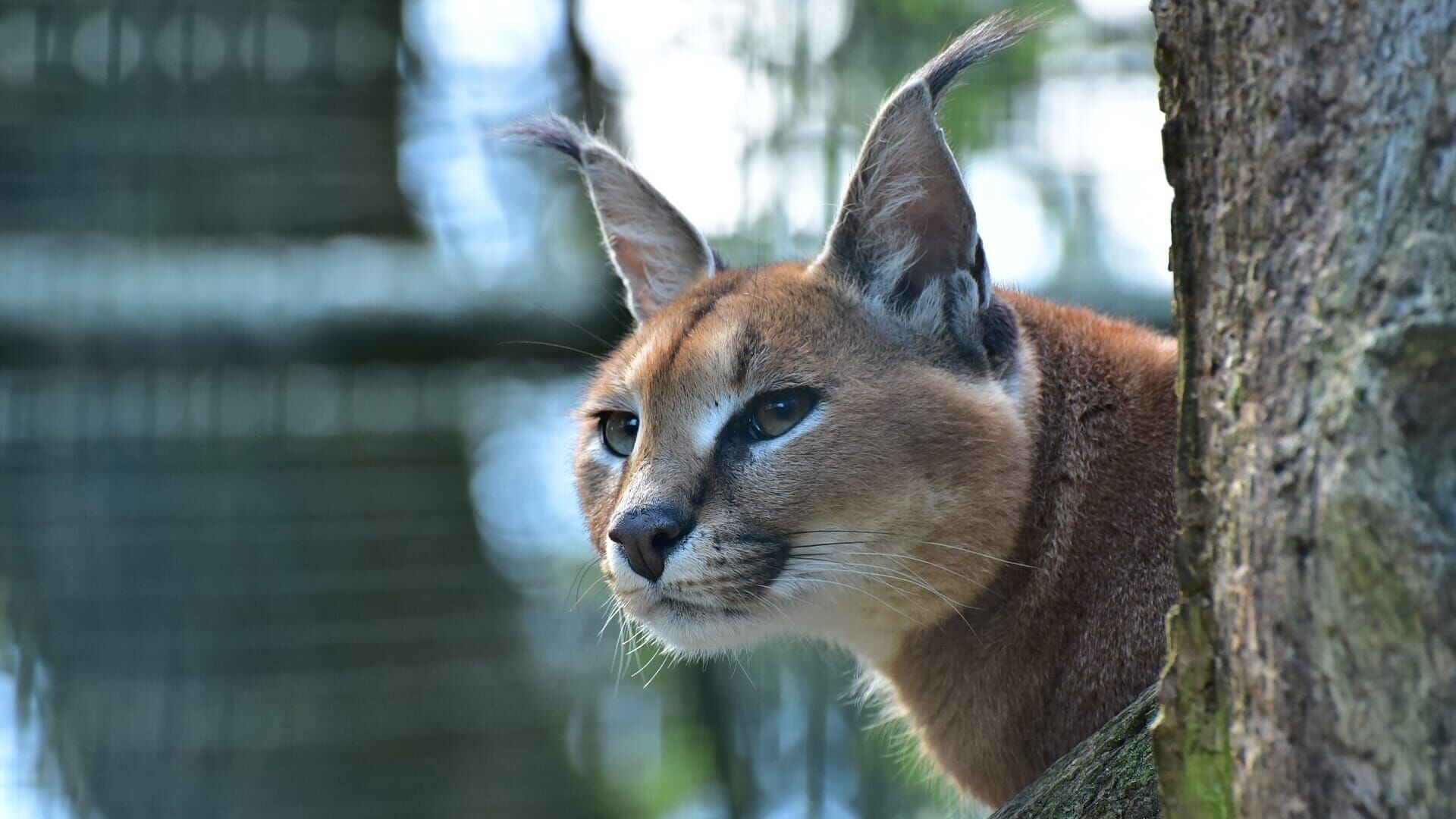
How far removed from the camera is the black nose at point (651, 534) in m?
2.44

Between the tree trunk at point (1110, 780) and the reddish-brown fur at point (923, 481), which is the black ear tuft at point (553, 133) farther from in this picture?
the tree trunk at point (1110, 780)

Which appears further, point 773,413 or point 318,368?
point 318,368

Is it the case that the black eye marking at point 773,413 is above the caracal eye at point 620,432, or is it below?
above

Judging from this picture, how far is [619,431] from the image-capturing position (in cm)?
298

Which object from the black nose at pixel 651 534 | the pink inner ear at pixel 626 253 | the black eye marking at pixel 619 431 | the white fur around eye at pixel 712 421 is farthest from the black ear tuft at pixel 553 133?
the black nose at pixel 651 534

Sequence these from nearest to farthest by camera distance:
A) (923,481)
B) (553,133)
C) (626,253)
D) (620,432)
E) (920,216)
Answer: (923,481)
(920,216)
(620,432)
(553,133)
(626,253)

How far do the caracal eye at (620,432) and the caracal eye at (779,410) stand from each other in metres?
0.37

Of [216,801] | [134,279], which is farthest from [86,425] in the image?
[216,801]

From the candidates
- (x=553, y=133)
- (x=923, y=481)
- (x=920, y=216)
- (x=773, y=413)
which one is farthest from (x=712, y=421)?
(x=553, y=133)

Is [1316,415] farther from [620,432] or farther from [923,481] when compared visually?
[620,432]

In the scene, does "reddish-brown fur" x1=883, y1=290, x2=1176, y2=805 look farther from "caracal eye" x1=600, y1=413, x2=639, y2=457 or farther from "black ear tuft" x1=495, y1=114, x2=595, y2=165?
"black ear tuft" x1=495, y1=114, x2=595, y2=165

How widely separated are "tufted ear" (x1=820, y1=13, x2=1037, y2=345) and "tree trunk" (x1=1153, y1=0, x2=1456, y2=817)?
1263 mm

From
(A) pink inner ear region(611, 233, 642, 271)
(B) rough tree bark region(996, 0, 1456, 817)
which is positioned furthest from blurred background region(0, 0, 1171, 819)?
(B) rough tree bark region(996, 0, 1456, 817)

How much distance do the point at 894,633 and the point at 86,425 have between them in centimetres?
330
